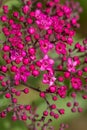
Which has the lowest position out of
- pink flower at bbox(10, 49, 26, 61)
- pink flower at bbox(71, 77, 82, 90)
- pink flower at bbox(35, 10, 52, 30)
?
pink flower at bbox(71, 77, 82, 90)

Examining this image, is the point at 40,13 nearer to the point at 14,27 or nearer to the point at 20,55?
the point at 14,27

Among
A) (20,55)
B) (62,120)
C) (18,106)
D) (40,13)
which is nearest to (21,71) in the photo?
(20,55)

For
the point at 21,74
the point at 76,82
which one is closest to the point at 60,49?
the point at 76,82

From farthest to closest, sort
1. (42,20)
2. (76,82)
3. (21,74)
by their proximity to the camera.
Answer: (42,20) < (76,82) < (21,74)

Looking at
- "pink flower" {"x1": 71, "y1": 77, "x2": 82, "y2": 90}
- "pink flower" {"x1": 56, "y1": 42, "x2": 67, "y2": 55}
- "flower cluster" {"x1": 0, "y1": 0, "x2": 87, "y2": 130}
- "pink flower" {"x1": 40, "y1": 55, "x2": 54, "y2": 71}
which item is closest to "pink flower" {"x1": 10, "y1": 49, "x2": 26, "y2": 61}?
"flower cluster" {"x1": 0, "y1": 0, "x2": 87, "y2": 130}

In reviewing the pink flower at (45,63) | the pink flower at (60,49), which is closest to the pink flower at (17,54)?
the pink flower at (45,63)


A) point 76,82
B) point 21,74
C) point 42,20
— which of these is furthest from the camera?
point 42,20

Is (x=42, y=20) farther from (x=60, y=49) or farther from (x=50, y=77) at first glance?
(x=50, y=77)

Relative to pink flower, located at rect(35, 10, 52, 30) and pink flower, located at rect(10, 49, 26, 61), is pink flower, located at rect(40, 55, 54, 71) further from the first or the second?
pink flower, located at rect(35, 10, 52, 30)
